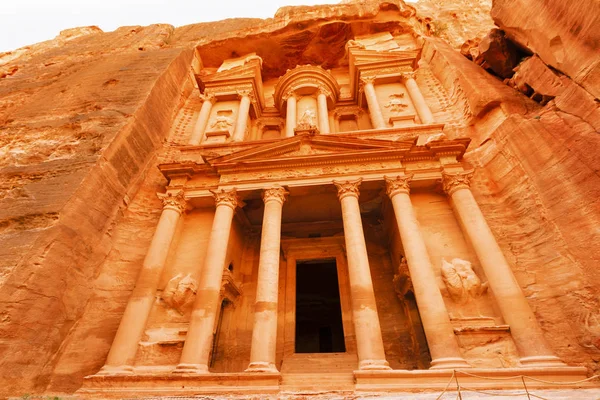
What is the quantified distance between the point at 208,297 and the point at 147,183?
17.4 feet

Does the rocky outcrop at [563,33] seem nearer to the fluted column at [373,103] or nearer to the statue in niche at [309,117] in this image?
the fluted column at [373,103]

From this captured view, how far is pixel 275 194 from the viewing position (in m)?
8.98

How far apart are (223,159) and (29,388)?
656 centimetres

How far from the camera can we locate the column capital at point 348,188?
A: 28.8 feet

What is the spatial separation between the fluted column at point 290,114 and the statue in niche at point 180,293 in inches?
266

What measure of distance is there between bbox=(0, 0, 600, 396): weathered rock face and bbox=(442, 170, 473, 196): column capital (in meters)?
0.83

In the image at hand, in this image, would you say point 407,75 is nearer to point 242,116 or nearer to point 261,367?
point 242,116

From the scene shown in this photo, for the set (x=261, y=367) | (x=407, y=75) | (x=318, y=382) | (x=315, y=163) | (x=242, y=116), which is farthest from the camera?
(x=407, y=75)

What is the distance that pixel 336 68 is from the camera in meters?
18.3

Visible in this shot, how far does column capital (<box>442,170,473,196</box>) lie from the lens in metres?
8.59

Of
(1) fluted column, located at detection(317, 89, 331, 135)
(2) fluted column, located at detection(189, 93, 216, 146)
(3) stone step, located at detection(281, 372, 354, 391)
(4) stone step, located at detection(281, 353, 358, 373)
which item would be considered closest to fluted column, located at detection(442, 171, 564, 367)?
(3) stone step, located at detection(281, 372, 354, 391)

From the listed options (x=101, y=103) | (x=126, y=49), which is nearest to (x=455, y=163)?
(x=101, y=103)

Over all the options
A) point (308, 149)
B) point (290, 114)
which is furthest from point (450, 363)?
point (290, 114)

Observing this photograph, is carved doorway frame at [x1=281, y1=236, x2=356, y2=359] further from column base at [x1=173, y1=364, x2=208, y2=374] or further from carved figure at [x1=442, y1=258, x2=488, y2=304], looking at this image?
carved figure at [x1=442, y1=258, x2=488, y2=304]
